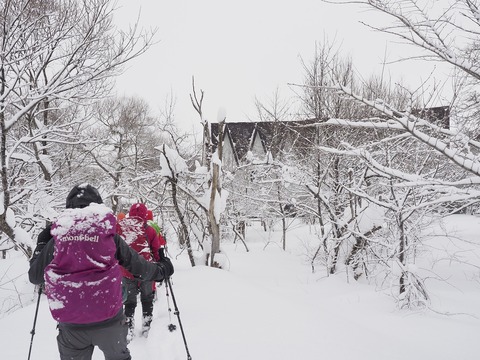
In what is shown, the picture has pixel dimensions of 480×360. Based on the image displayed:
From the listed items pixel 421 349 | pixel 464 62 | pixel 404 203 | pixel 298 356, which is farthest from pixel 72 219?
pixel 404 203

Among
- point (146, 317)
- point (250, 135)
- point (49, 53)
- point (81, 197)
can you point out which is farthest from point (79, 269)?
point (250, 135)

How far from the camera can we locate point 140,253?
420cm

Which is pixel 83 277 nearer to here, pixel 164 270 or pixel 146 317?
pixel 164 270

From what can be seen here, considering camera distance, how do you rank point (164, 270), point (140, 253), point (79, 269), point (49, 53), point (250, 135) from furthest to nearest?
1. point (250, 135)
2. point (49, 53)
3. point (140, 253)
4. point (164, 270)
5. point (79, 269)

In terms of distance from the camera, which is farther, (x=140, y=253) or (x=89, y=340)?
(x=140, y=253)

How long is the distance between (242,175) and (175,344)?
18.2 m

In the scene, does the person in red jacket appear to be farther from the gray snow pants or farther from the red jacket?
the gray snow pants

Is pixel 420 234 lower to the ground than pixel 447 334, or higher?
higher

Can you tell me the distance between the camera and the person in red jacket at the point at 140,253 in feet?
13.7

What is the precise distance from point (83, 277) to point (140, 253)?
203 centimetres

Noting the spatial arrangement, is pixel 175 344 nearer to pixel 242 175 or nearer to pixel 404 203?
pixel 404 203

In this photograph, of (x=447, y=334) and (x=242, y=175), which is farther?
(x=242, y=175)

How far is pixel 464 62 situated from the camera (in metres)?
3.36

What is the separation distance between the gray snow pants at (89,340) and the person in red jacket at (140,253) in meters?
1.78
